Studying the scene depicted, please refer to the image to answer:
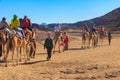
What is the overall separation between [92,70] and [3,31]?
6.71m

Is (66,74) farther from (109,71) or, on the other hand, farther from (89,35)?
(89,35)

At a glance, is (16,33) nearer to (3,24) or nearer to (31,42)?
(3,24)

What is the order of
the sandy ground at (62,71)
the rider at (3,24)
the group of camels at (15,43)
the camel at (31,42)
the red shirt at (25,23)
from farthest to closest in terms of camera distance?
the red shirt at (25,23) → the camel at (31,42) → the rider at (3,24) → the group of camels at (15,43) → the sandy ground at (62,71)

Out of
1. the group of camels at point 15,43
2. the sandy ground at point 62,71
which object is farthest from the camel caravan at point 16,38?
the sandy ground at point 62,71

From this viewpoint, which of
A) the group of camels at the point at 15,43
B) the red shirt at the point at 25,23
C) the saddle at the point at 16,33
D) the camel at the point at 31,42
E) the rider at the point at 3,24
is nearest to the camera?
the group of camels at the point at 15,43

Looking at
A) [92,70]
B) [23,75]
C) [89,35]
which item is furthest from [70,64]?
[89,35]

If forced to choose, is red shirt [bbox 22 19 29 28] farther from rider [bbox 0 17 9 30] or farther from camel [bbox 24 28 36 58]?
rider [bbox 0 17 9 30]

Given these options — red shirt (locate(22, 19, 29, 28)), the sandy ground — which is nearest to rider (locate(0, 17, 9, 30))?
red shirt (locate(22, 19, 29, 28))

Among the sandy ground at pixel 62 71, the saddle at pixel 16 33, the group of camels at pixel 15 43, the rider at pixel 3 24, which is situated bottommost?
the sandy ground at pixel 62 71

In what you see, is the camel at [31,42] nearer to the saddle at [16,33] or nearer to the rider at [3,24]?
the rider at [3,24]

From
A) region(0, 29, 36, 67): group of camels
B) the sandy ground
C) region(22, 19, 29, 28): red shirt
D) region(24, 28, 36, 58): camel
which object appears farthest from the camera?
region(22, 19, 29, 28): red shirt

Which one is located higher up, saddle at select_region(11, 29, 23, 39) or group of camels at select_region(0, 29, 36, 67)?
saddle at select_region(11, 29, 23, 39)

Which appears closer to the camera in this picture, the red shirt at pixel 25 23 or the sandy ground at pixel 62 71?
the sandy ground at pixel 62 71

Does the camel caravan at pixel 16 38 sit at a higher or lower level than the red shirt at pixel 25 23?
lower
